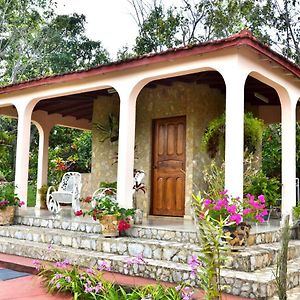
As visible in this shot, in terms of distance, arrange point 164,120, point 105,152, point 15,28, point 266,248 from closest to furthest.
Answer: point 266,248 → point 164,120 → point 105,152 → point 15,28

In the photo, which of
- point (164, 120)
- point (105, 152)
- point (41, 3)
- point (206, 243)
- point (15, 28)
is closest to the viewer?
point (206, 243)

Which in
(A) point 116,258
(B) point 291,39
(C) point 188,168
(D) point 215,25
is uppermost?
(D) point 215,25

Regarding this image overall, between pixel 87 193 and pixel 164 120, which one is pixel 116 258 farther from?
pixel 87 193

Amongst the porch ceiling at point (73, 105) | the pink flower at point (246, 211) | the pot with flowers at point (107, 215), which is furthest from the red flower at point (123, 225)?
the porch ceiling at point (73, 105)

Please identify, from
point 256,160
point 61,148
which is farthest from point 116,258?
point 61,148

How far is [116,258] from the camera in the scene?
238 inches

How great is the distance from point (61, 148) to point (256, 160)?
1061 centimetres

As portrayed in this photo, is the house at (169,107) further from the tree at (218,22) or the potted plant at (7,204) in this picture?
the tree at (218,22)

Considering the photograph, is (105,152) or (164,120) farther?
(105,152)

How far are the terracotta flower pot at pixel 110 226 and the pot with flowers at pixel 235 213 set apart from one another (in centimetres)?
176

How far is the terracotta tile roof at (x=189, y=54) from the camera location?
5.86m

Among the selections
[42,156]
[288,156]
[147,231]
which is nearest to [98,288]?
[147,231]

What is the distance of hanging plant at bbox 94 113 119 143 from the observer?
10.2 m

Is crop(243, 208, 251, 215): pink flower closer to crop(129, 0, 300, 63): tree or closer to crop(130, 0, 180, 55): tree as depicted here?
crop(129, 0, 300, 63): tree
